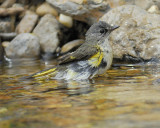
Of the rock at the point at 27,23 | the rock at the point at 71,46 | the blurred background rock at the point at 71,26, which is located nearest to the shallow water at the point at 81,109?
the blurred background rock at the point at 71,26

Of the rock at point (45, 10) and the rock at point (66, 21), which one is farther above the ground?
the rock at point (45, 10)

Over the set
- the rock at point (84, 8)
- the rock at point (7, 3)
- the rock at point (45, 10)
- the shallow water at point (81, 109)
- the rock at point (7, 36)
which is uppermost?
the rock at point (7, 3)

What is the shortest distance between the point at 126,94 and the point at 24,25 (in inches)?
332

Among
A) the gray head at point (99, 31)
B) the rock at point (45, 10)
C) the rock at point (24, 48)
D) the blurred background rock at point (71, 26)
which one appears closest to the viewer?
the gray head at point (99, 31)

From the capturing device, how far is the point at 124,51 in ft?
19.7

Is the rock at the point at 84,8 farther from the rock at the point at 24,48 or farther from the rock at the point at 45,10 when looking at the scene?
the rock at the point at 45,10

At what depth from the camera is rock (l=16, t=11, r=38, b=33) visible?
34.7ft

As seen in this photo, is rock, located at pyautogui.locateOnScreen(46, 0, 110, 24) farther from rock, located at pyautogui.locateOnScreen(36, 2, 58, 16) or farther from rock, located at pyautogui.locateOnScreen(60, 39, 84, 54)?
rock, located at pyautogui.locateOnScreen(36, 2, 58, 16)

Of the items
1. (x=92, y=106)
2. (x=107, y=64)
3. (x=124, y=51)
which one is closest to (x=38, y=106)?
(x=92, y=106)

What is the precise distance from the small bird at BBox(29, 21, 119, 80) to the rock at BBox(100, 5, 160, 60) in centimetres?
151

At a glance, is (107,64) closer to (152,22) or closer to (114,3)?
(152,22)

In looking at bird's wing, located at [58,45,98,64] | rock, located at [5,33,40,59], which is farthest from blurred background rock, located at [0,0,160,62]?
bird's wing, located at [58,45,98,64]

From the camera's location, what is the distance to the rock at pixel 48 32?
964 centimetres

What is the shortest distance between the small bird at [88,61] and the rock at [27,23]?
6235mm
